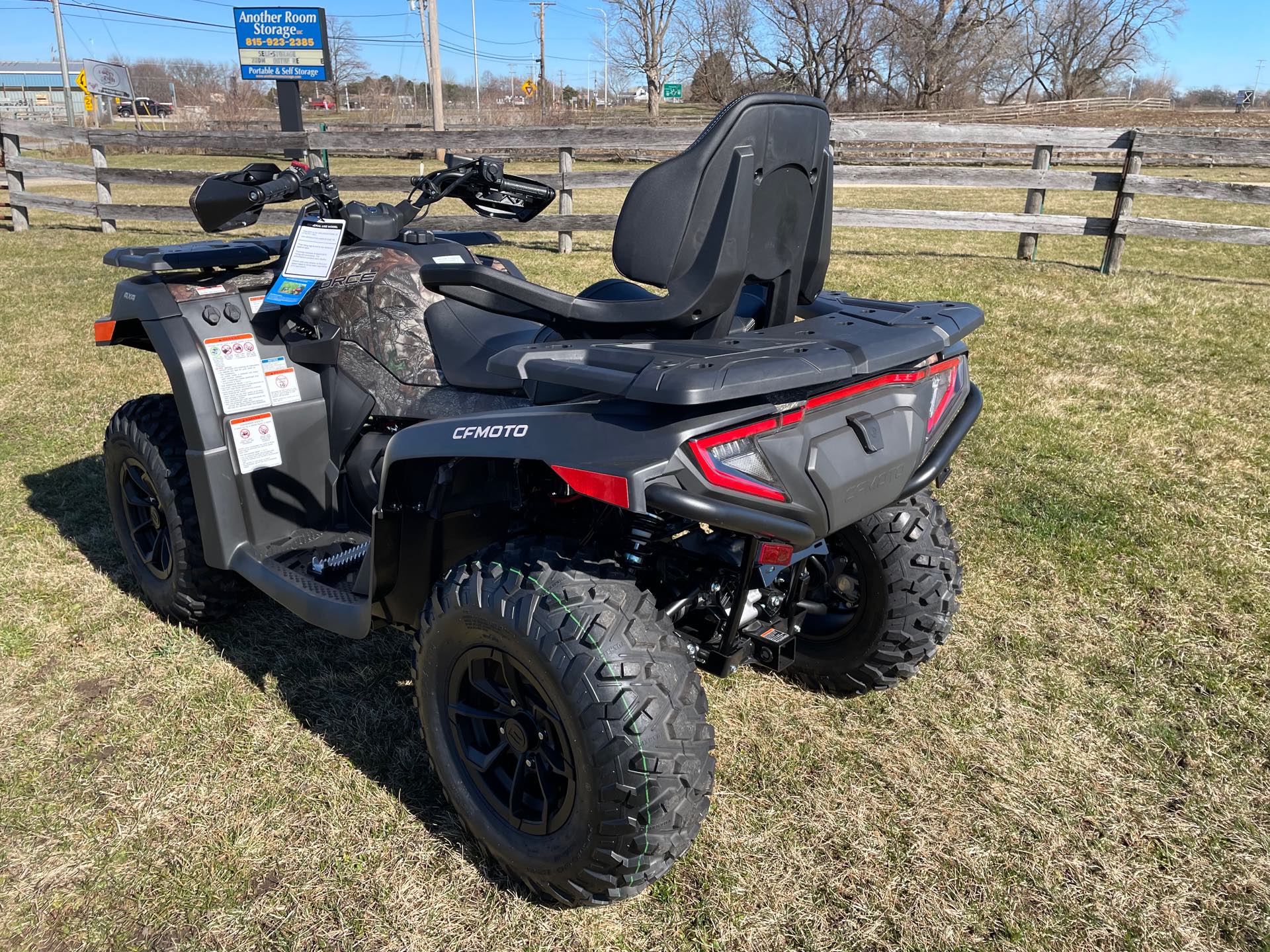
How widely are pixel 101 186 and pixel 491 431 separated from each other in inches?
534

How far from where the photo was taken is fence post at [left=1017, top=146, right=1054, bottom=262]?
10.6 m

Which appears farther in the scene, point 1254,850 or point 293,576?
point 293,576

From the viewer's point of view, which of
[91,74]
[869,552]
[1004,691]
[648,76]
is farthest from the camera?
[91,74]

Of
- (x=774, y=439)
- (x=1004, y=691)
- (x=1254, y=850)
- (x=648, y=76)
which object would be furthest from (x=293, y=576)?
(x=648, y=76)

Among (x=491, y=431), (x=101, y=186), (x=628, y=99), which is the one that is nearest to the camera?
(x=491, y=431)

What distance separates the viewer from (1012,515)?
4.32 meters

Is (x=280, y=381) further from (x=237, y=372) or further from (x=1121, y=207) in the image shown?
(x=1121, y=207)

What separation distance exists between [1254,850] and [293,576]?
2795 millimetres

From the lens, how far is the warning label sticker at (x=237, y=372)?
2.93 m

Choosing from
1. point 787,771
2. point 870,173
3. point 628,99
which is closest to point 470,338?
point 787,771

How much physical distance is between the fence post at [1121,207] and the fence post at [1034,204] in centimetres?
83

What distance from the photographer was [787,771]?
8.83ft

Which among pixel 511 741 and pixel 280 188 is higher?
pixel 280 188

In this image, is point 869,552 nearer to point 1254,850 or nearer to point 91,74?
point 1254,850
